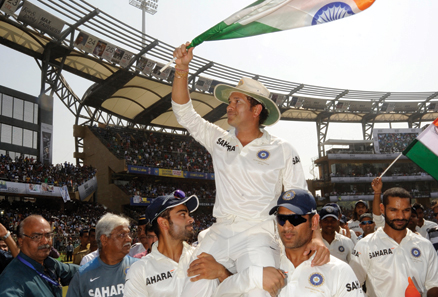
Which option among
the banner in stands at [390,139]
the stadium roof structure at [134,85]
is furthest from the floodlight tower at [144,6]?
the banner in stands at [390,139]

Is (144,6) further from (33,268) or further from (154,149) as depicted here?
(33,268)

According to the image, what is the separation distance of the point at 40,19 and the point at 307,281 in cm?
2630

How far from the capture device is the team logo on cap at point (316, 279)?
3008 millimetres

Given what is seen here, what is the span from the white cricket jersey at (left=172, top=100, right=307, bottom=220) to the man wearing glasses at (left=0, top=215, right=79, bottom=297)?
1.96 metres

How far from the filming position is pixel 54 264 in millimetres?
4523

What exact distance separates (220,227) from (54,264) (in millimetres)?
2291

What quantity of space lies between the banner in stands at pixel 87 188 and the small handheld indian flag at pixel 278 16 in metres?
29.1

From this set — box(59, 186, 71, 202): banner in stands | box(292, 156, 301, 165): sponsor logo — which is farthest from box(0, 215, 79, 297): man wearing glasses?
box(59, 186, 71, 202): banner in stands

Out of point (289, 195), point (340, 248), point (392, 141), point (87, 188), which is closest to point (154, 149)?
point (87, 188)

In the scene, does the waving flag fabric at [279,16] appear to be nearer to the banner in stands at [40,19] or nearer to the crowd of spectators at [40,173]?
the banner in stands at [40,19]

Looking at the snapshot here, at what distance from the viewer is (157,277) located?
3.63 metres

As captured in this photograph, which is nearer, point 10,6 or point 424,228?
point 424,228

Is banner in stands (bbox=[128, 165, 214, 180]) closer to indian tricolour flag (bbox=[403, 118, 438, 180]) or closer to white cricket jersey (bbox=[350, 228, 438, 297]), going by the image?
indian tricolour flag (bbox=[403, 118, 438, 180])

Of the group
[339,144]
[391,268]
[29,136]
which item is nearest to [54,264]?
[391,268]
